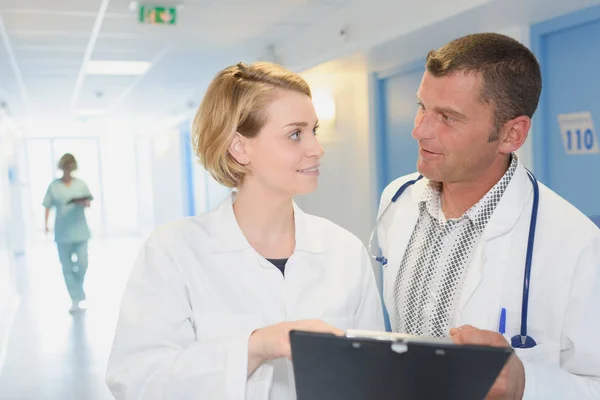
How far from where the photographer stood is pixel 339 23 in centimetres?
408

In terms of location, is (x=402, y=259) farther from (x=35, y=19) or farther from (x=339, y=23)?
(x=35, y=19)

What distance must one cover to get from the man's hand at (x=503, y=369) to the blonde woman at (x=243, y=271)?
1.08ft

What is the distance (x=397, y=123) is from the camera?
14.5 ft

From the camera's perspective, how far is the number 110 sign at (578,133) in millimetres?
2843

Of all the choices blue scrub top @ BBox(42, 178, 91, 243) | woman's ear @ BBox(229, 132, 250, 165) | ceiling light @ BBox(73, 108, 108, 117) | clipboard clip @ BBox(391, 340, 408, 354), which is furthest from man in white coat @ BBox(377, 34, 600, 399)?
ceiling light @ BBox(73, 108, 108, 117)

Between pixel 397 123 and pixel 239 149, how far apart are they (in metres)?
3.14

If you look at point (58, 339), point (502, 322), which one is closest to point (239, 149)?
point (502, 322)

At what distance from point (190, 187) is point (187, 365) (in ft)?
36.3

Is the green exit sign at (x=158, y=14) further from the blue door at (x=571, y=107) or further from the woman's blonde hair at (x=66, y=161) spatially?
the woman's blonde hair at (x=66, y=161)

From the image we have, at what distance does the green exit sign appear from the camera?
12.0ft

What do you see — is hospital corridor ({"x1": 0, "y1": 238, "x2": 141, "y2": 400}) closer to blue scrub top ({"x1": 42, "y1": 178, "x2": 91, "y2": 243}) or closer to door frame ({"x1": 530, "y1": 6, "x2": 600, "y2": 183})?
blue scrub top ({"x1": 42, "y1": 178, "x2": 91, "y2": 243})

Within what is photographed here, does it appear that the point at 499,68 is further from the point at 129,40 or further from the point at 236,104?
the point at 129,40

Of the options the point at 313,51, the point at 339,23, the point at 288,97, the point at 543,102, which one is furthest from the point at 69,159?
the point at 288,97

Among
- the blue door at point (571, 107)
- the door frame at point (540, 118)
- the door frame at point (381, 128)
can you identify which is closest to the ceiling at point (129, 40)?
the door frame at point (381, 128)
